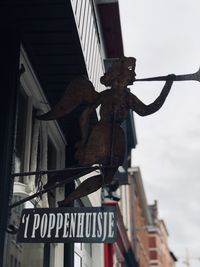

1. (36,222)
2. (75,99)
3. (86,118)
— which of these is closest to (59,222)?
(36,222)

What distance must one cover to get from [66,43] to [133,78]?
2.40 ft

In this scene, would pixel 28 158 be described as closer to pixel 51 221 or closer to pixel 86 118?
pixel 86 118

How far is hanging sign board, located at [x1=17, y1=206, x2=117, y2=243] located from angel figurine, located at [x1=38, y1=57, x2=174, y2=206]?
25cm

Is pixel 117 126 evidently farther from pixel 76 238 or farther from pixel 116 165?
pixel 76 238

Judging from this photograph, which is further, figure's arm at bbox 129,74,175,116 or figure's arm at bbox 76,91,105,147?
figure's arm at bbox 76,91,105,147

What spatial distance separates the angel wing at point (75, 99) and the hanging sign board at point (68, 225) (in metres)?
0.75

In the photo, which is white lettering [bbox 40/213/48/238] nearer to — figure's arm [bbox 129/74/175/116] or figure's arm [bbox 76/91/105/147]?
figure's arm [bbox 76/91/105/147]

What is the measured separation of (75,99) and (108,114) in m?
0.30

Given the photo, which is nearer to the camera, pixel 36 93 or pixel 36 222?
pixel 36 222

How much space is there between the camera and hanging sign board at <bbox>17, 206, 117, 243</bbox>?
124 inches

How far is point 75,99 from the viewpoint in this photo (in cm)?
359

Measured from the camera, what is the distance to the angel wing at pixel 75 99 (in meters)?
3.58

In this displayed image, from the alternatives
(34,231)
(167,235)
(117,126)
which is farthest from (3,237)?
(167,235)

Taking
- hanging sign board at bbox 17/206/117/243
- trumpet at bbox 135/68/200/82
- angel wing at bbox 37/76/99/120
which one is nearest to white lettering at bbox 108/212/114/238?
hanging sign board at bbox 17/206/117/243
